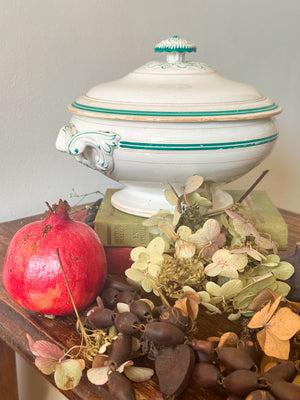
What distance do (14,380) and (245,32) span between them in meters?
0.82

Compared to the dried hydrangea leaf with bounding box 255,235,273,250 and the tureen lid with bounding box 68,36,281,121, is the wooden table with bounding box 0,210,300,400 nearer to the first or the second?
the dried hydrangea leaf with bounding box 255,235,273,250

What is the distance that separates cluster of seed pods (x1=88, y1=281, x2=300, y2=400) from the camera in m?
0.30

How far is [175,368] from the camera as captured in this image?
0.32 metres

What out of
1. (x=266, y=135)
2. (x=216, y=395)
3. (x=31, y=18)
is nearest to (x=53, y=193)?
(x=31, y=18)

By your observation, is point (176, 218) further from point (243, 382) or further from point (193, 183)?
point (243, 382)

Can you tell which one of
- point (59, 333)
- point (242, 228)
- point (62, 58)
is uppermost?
point (62, 58)

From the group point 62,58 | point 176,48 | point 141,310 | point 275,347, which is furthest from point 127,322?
point 62,58

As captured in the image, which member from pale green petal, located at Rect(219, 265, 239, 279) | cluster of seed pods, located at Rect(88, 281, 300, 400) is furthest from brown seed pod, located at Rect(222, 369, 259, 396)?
pale green petal, located at Rect(219, 265, 239, 279)

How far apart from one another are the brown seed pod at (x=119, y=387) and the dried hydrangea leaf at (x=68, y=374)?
0.10 ft

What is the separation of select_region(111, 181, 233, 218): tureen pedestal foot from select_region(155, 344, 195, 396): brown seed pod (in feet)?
0.79

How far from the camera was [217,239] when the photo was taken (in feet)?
1.40

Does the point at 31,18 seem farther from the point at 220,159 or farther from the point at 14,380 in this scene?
the point at 14,380

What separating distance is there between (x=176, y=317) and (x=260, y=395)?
0.09 m

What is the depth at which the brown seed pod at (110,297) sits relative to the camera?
0.44m
